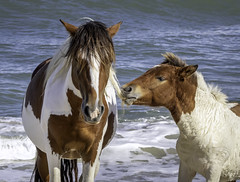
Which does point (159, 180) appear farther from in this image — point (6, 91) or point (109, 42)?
point (6, 91)

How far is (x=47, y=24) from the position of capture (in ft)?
48.3

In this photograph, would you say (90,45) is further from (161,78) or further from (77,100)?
(161,78)

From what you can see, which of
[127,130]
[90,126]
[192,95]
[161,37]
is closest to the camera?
[90,126]

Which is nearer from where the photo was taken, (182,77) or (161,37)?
(182,77)

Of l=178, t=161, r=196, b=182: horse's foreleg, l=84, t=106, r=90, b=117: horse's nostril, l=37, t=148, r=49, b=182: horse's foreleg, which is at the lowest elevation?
l=37, t=148, r=49, b=182: horse's foreleg

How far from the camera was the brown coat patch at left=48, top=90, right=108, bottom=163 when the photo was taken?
12.2ft

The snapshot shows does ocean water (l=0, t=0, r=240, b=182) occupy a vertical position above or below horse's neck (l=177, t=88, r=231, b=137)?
below

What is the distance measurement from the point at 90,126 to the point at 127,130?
12.9 feet

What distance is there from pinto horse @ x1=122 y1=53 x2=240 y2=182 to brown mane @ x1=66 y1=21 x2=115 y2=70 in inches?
21.0

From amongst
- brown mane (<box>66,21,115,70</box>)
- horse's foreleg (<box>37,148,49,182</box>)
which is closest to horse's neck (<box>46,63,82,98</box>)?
brown mane (<box>66,21,115,70</box>)

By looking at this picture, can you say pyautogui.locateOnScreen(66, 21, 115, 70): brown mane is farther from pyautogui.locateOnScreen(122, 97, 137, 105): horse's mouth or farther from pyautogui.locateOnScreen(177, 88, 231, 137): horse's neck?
pyautogui.locateOnScreen(177, 88, 231, 137): horse's neck

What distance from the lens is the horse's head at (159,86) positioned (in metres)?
3.86

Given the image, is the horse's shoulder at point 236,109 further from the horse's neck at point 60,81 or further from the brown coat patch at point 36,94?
the brown coat patch at point 36,94

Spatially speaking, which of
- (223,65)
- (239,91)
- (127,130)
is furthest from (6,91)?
(223,65)
